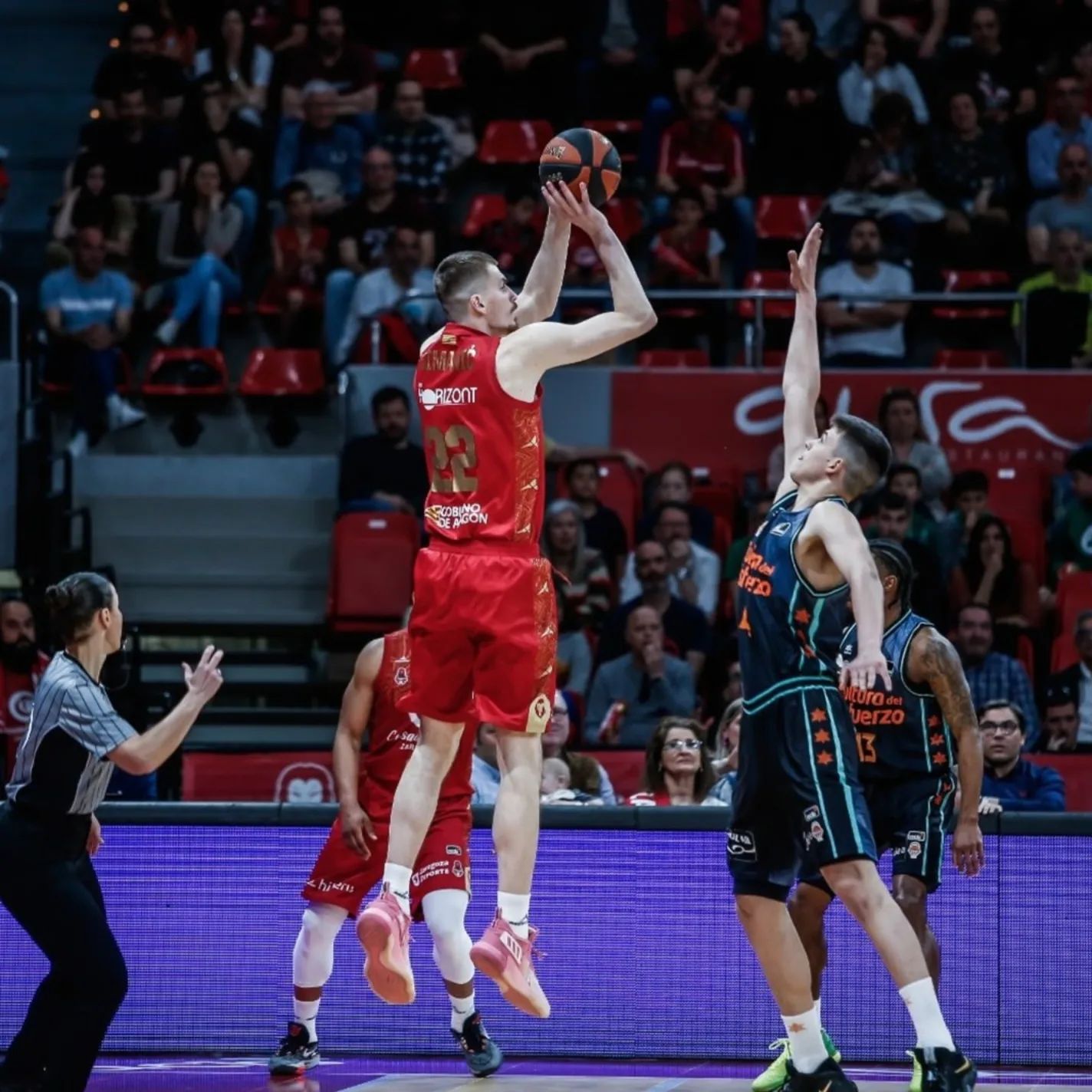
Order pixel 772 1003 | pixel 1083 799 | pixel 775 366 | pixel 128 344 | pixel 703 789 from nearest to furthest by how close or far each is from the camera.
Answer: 1. pixel 772 1003
2. pixel 703 789
3. pixel 1083 799
4. pixel 775 366
5. pixel 128 344

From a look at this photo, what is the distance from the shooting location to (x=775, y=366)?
607 inches

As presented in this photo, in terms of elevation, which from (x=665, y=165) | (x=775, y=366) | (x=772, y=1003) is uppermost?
(x=665, y=165)

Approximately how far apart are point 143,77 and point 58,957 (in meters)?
12.0

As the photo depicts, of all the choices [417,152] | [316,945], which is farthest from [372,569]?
[316,945]

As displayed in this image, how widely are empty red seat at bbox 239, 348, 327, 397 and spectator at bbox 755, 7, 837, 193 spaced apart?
3903mm

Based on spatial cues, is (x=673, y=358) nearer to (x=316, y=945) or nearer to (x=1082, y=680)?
(x=1082, y=680)

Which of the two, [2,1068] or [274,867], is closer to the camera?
[2,1068]

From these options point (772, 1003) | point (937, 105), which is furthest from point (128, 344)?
point (772, 1003)

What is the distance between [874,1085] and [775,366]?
27.8 ft

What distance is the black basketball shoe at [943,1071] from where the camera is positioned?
273 inches

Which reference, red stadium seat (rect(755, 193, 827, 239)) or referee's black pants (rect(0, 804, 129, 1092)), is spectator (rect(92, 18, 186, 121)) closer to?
red stadium seat (rect(755, 193, 827, 239))

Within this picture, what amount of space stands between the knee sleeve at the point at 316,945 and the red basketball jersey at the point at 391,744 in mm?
407

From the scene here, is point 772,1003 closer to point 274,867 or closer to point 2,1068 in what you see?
point 274,867

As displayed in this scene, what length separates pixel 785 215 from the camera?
16969mm
